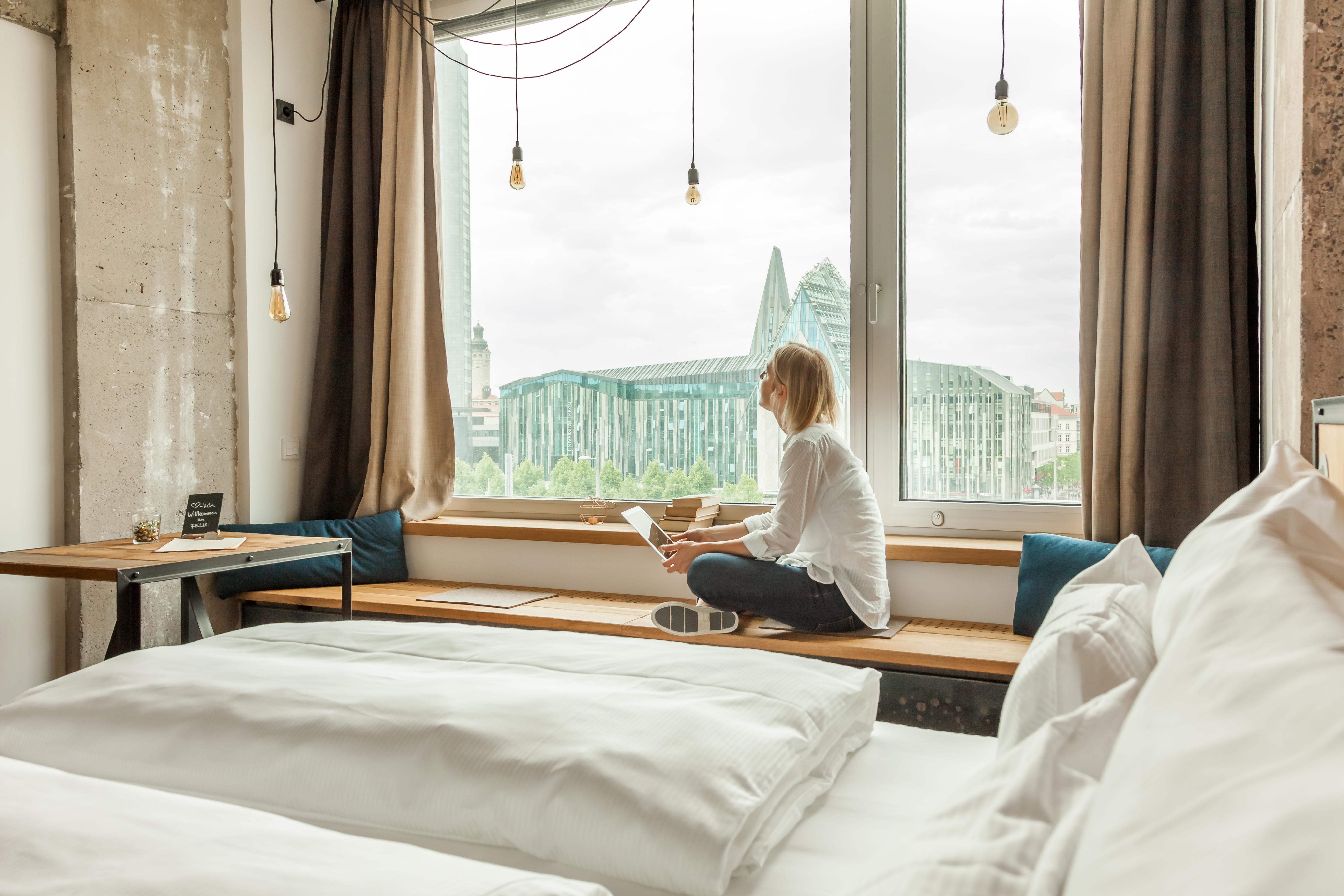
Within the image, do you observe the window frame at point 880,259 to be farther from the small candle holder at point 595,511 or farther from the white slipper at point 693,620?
the small candle holder at point 595,511

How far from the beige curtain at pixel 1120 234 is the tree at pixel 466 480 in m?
2.27

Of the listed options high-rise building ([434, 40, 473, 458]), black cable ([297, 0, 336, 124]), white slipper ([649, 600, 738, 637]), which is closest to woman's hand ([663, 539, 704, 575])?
white slipper ([649, 600, 738, 637])

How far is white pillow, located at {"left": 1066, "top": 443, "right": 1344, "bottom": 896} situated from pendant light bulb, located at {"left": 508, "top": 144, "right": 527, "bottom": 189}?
2468 mm

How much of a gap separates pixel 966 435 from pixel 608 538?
1.22 m

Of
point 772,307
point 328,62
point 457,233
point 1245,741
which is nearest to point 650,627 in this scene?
point 772,307

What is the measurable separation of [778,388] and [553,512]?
118 cm

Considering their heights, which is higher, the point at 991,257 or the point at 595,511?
the point at 991,257

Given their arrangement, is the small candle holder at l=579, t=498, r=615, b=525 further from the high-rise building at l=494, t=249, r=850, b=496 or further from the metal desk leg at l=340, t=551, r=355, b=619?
the metal desk leg at l=340, t=551, r=355, b=619

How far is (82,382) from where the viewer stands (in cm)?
267

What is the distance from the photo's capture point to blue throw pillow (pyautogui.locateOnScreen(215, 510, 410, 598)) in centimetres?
305

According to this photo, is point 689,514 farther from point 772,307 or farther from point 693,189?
point 693,189

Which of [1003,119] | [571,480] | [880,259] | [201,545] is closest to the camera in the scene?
[1003,119]

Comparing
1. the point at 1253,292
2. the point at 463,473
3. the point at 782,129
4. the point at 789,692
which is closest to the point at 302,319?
the point at 463,473

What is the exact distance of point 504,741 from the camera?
0.93 metres
